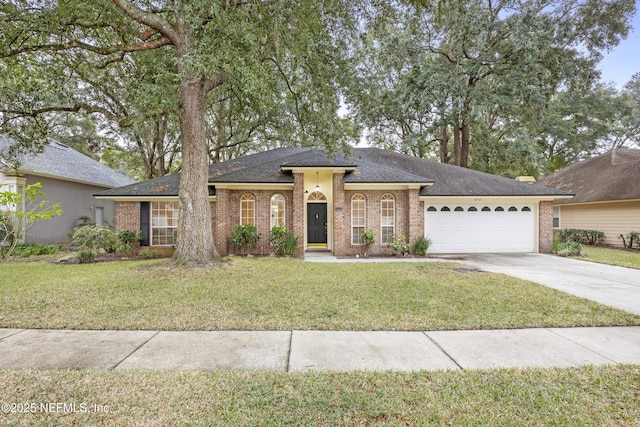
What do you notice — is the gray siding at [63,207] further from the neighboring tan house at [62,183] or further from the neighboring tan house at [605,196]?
the neighboring tan house at [605,196]

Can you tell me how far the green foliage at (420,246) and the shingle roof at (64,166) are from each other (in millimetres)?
15154

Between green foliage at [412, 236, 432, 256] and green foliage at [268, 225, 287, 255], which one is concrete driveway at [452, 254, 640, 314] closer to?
green foliage at [412, 236, 432, 256]

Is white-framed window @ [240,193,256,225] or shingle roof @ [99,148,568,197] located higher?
shingle roof @ [99,148,568,197]

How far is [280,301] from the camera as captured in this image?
18.0 ft

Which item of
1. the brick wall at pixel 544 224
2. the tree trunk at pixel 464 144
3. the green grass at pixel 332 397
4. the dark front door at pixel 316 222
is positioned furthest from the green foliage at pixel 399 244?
the tree trunk at pixel 464 144

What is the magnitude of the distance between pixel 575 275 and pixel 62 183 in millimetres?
20727

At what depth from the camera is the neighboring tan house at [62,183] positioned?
1259 cm

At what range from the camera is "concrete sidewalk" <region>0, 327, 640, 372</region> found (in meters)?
3.21

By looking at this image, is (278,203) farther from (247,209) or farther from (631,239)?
(631,239)

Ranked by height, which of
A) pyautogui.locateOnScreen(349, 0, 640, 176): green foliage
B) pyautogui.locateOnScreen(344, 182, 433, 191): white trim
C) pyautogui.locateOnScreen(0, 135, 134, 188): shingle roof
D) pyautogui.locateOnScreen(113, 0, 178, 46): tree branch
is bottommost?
pyautogui.locateOnScreen(344, 182, 433, 191): white trim

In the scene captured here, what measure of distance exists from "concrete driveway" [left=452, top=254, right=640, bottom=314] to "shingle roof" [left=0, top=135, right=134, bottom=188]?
57.1 ft

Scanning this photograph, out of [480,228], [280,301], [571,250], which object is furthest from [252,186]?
[571,250]

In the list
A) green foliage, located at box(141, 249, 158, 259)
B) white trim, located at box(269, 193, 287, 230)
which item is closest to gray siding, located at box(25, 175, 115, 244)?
green foliage, located at box(141, 249, 158, 259)

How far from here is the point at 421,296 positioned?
5.86 meters
